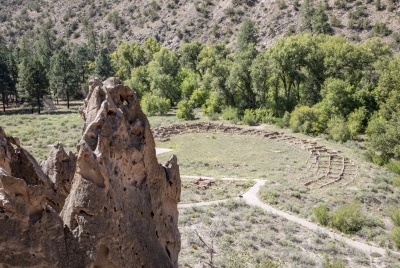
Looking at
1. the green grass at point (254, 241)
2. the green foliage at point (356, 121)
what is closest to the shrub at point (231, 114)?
the green foliage at point (356, 121)

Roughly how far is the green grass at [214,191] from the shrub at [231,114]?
90.1 feet

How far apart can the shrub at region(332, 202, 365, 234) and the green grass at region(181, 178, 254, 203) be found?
7.80 metres

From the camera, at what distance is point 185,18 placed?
371 feet

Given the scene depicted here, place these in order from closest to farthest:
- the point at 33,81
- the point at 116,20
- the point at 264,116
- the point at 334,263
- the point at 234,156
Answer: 1. the point at 334,263
2. the point at 234,156
3. the point at 264,116
4. the point at 33,81
5. the point at 116,20

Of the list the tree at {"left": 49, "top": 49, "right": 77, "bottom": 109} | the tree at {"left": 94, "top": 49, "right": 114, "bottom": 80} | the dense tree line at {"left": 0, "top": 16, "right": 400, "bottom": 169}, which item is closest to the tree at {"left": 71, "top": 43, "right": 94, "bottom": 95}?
the tree at {"left": 49, "top": 49, "right": 77, "bottom": 109}

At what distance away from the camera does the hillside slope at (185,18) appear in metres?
81.1

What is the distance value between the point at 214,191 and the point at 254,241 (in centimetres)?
882

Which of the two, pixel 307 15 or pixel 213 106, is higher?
pixel 307 15

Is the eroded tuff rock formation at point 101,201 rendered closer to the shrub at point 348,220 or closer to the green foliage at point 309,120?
the shrub at point 348,220

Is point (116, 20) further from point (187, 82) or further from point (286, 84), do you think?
point (286, 84)

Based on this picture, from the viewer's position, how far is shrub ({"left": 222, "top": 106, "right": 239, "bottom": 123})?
59.4 m

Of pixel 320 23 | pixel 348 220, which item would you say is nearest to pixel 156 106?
pixel 320 23

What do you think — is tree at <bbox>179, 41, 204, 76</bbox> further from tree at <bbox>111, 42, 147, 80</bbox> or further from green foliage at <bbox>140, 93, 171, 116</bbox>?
tree at <bbox>111, 42, 147, 80</bbox>

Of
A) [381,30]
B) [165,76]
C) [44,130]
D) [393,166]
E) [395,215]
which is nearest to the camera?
[395,215]
